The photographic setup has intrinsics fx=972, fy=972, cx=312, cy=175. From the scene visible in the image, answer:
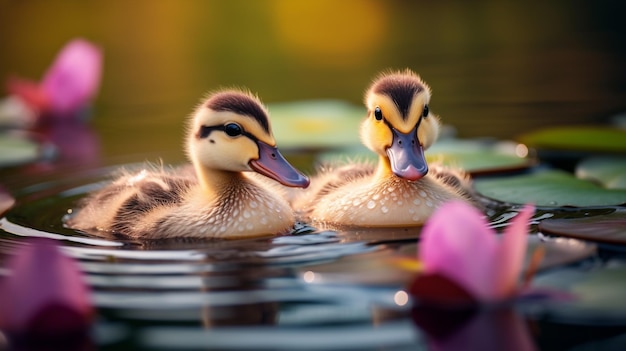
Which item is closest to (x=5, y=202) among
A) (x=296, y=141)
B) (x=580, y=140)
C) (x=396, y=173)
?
(x=396, y=173)

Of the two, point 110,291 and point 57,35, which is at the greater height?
point 57,35

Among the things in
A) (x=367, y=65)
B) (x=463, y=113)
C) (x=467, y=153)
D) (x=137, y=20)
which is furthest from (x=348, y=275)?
(x=137, y=20)

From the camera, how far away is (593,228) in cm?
453

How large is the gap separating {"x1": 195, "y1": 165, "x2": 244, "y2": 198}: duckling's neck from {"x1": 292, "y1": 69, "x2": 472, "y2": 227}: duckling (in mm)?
547

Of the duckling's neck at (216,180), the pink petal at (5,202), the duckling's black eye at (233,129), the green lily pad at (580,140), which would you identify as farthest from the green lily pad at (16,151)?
the green lily pad at (580,140)

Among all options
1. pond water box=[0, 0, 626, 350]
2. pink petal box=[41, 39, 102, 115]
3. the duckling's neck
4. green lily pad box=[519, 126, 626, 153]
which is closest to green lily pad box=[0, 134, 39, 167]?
pond water box=[0, 0, 626, 350]

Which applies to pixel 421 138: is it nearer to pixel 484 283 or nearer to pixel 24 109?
pixel 484 283

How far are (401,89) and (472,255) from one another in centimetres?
183

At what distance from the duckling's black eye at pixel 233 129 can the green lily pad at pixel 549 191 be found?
1630 millimetres

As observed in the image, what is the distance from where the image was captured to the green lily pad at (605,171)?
5.92 m

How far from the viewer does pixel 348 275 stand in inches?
160

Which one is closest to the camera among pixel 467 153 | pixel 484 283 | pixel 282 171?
pixel 484 283

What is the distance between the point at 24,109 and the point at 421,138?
623 centimetres

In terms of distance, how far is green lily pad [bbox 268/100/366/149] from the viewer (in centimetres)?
799
